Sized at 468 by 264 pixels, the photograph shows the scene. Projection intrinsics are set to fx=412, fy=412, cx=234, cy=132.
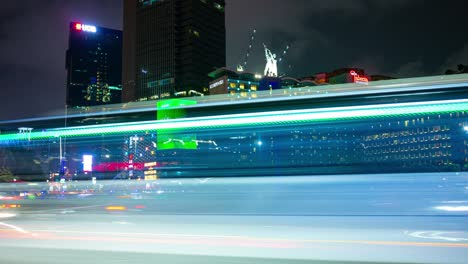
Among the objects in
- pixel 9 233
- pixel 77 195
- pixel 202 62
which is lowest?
pixel 9 233

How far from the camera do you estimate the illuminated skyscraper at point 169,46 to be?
3595 inches

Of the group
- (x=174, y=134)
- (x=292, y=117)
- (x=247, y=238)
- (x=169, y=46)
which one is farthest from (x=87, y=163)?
(x=169, y=46)

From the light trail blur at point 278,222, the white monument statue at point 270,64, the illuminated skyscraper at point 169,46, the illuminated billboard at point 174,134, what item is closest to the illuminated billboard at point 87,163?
the light trail blur at point 278,222

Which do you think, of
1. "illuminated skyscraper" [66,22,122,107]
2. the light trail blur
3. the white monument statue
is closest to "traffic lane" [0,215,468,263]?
the light trail blur

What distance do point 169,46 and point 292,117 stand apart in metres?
91.0

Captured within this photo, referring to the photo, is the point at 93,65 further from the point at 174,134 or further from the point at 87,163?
the point at 174,134

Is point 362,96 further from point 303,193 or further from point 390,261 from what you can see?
point 390,261

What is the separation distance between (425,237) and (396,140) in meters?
0.96

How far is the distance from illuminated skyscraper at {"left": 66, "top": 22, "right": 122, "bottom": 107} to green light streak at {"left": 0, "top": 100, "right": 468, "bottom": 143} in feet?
398

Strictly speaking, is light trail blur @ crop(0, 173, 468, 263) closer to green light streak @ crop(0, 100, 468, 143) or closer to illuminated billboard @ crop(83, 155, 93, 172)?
illuminated billboard @ crop(83, 155, 93, 172)

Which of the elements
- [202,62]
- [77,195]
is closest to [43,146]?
[77,195]

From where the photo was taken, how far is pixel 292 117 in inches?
174

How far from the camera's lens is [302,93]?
14.7 feet

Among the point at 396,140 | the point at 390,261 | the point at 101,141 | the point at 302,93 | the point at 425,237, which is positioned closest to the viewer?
the point at 390,261
